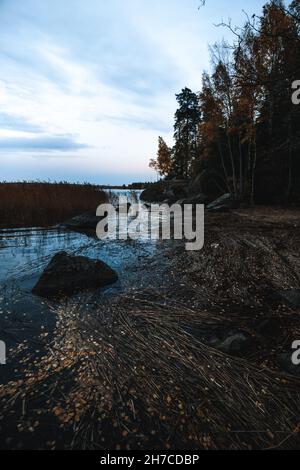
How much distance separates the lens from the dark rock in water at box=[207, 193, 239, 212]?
58.4 feet

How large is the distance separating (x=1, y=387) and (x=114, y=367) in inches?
44.3

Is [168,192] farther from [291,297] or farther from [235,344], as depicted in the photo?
[235,344]

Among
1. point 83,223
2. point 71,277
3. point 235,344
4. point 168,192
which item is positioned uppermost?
point 168,192

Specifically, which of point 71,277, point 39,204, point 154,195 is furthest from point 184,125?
point 71,277

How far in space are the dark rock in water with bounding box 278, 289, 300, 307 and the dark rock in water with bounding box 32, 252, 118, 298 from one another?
10.6ft

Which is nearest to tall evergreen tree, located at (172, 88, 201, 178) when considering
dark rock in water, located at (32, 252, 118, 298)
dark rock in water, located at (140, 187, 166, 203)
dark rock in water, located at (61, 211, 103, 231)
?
dark rock in water, located at (140, 187, 166, 203)

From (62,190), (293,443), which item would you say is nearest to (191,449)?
(293,443)

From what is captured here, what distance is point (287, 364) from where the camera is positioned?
2.91 m

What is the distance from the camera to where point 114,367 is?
294cm

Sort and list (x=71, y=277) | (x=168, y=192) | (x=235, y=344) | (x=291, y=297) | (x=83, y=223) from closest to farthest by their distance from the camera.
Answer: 1. (x=235, y=344)
2. (x=291, y=297)
3. (x=71, y=277)
4. (x=83, y=223)
5. (x=168, y=192)

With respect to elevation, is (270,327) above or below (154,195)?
below

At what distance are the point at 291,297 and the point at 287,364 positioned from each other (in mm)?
1771

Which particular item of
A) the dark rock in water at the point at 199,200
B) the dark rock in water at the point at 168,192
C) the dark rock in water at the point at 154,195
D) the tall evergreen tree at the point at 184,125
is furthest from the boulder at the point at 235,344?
the tall evergreen tree at the point at 184,125
